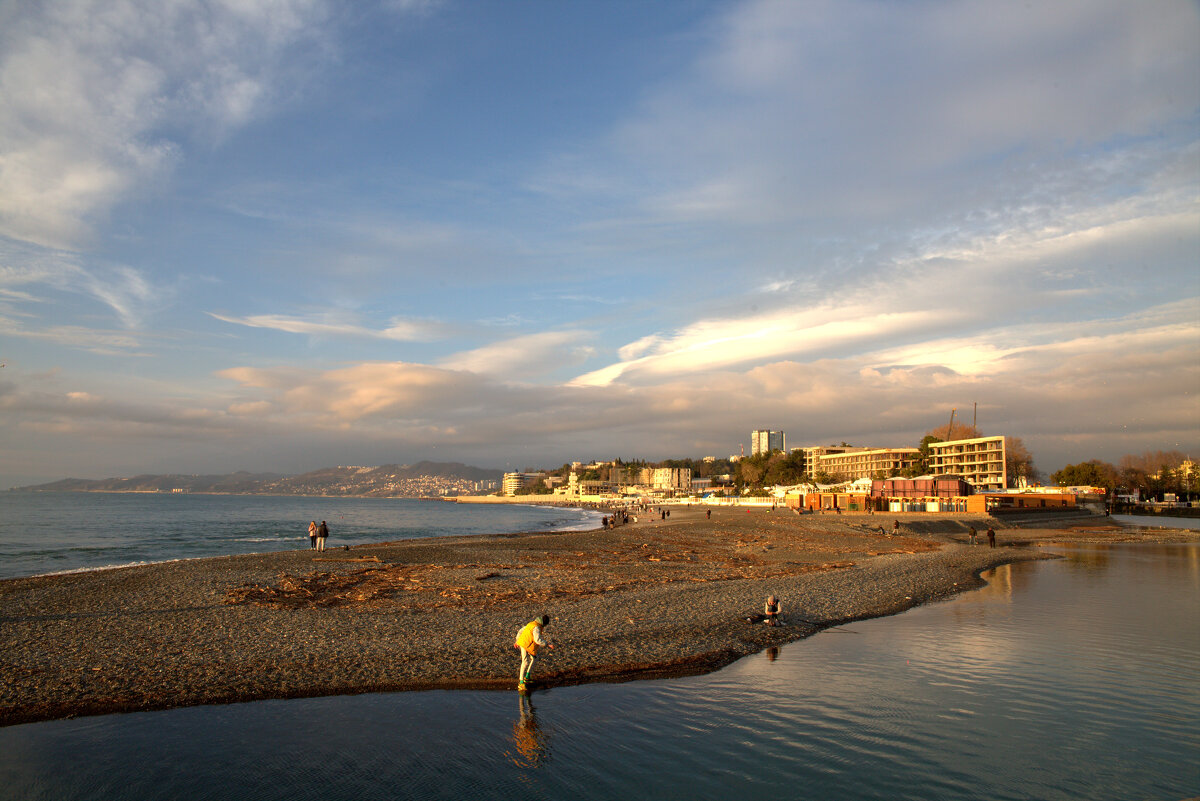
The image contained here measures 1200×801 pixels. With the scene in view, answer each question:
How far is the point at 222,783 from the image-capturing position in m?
8.52

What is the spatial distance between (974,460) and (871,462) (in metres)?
35.9

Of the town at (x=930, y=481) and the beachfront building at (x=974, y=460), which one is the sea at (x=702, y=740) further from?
Answer: the beachfront building at (x=974, y=460)

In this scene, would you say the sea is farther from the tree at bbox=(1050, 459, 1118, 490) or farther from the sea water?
the tree at bbox=(1050, 459, 1118, 490)

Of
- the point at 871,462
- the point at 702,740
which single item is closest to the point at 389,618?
the point at 702,740

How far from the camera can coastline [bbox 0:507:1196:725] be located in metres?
12.2

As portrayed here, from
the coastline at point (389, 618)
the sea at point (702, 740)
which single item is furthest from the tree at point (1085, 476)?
the sea at point (702, 740)

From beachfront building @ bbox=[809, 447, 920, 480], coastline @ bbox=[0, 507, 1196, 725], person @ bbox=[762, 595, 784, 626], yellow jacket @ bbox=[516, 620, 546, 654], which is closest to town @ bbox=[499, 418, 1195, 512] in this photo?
beachfront building @ bbox=[809, 447, 920, 480]

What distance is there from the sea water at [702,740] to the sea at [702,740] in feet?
0.12

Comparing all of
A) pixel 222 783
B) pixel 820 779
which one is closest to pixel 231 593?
pixel 222 783

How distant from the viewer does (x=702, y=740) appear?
1020 cm

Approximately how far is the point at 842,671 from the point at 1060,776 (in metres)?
4.99

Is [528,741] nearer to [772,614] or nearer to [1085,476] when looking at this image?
[772,614]

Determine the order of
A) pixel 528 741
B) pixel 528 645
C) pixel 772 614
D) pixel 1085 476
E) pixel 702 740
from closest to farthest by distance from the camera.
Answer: pixel 528 741 → pixel 702 740 → pixel 528 645 → pixel 772 614 → pixel 1085 476

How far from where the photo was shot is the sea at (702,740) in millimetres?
8648
